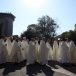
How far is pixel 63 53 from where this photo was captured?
19000mm

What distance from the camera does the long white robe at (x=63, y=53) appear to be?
18.9m

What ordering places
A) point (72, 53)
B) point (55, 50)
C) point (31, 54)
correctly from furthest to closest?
point (55, 50), point (72, 53), point (31, 54)

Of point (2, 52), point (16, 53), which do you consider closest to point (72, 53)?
point (16, 53)

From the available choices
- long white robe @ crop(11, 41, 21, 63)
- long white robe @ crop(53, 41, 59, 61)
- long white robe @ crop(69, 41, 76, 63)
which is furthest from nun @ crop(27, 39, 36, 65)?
long white robe @ crop(53, 41, 59, 61)

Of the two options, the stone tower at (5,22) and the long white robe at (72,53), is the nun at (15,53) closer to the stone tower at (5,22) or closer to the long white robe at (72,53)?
the long white robe at (72,53)

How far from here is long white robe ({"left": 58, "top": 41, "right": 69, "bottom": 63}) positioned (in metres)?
18.9

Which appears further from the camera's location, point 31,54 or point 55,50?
point 55,50

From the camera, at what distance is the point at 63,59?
742 inches

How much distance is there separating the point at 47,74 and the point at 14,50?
549cm

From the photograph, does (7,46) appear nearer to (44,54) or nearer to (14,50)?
(14,50)

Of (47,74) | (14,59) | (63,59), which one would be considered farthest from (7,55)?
(47,74)

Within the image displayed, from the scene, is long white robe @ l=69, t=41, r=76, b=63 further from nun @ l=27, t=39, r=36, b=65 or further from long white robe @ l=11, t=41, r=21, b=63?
long white robe @ l=11, t=41, r=21, b=63

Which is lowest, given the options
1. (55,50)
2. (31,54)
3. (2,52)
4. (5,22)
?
(31,54)

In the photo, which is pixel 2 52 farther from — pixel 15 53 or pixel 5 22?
pixel 5 22
